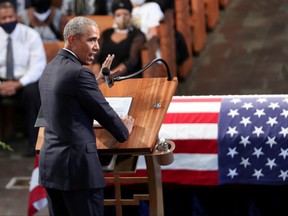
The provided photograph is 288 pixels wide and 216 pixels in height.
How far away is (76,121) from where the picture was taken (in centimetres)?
343

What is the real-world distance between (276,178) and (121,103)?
4.04 feet

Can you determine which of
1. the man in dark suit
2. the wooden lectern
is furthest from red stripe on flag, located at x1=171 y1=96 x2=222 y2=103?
the man in dark suit

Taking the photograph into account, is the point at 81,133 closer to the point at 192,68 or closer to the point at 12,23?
the point at 12,23

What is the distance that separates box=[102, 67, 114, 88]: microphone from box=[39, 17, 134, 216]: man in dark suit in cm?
15

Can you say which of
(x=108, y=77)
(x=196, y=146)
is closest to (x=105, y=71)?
(x=108, y=77)

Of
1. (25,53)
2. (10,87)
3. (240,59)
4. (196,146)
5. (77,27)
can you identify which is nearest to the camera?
(77,27)

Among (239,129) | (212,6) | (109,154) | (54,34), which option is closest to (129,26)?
(54,34)

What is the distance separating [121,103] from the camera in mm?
3783

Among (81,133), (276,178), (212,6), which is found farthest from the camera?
(212,6)

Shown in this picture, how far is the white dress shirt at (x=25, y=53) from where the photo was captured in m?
6.87

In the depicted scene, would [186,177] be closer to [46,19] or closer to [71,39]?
[71,39]

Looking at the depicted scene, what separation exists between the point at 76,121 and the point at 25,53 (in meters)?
3.61

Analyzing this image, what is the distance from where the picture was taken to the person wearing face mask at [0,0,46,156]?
6.80 metres

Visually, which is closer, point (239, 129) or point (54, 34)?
point (239, 129)
